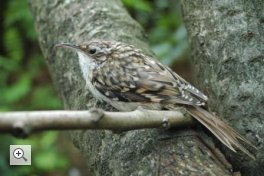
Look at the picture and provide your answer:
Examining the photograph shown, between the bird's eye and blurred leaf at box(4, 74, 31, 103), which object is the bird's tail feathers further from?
blurred leaf at box(4, 74, 31, 103)

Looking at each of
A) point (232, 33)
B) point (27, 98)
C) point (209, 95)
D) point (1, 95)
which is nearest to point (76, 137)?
point (209, 95)

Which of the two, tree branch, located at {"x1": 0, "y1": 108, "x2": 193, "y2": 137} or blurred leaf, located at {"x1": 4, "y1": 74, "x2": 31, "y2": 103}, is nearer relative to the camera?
tree branch, located at {"x1": 0, "y1": 108, "x2": 193, "y2": 137}

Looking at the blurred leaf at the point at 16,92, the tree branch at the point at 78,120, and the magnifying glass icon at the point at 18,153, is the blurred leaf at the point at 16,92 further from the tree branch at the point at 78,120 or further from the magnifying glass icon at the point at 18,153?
the tree branch at the point at 78,120

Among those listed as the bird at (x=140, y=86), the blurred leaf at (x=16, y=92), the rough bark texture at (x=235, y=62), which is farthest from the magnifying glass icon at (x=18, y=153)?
the blurred leaf at (x=16, y=92)

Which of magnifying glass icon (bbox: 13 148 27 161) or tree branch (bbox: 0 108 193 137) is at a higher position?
tree branch (bbox: 0 108 193 137)

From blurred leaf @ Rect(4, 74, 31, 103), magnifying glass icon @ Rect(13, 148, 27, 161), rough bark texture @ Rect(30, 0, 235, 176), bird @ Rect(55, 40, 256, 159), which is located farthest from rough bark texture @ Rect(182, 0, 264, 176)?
blurred leaf @ Rect(4, 74, 31, 103)
